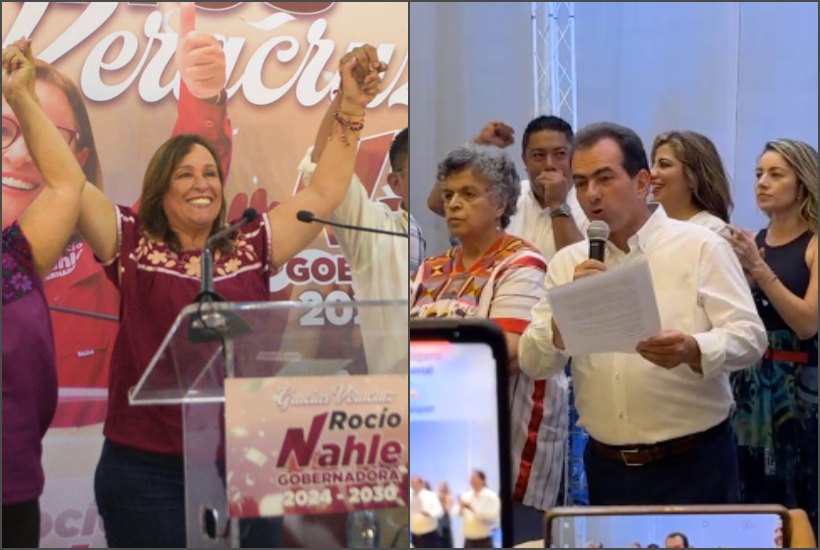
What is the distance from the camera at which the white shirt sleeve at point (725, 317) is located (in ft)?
6.70

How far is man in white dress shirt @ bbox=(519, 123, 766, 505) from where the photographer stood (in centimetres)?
212

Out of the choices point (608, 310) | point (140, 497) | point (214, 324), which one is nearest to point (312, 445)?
point (214, 324)

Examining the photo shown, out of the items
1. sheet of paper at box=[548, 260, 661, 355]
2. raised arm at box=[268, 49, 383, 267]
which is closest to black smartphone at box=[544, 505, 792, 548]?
sheet of paper at box=[548, 260, 661, 355]

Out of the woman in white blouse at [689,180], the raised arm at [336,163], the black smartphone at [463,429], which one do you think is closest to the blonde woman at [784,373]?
the woman in white blouse at [689,180]

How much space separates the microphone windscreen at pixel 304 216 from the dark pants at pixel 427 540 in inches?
73.1

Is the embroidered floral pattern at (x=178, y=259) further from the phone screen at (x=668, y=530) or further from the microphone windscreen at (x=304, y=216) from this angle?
the phone screen at (x=668, y=530)

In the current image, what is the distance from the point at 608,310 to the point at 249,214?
3.51 ft

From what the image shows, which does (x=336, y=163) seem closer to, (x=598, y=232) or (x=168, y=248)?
(x=168, y=248)

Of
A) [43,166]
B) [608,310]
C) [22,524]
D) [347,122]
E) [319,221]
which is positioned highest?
[347,122]

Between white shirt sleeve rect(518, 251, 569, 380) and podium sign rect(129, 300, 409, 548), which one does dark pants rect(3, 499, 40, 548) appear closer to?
podium sign rect(129, 300, 409, 548)

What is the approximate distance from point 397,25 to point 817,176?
115 centimetres

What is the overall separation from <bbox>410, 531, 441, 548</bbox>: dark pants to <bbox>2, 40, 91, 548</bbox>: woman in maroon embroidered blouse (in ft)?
6.33

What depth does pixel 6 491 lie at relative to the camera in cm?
255

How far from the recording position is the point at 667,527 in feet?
3.44
